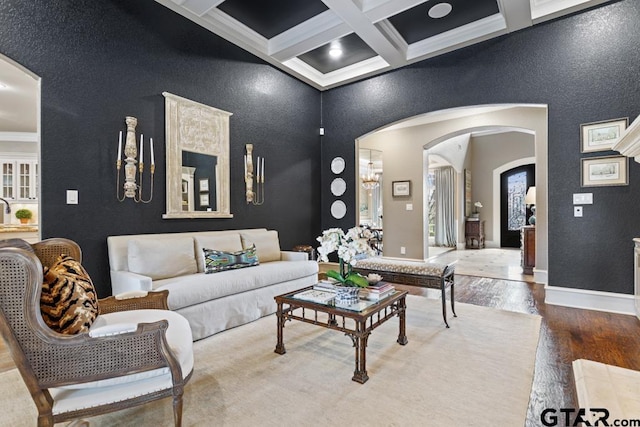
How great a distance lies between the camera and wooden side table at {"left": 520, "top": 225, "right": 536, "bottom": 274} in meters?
5.52

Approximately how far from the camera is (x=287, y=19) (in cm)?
407

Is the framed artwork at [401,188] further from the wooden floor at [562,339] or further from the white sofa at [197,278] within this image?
the white sofa at [197,278]

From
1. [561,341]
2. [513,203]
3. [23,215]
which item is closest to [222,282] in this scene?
[561,341]

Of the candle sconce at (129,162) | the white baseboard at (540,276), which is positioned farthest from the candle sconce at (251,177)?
the white baseboard at (540,276)

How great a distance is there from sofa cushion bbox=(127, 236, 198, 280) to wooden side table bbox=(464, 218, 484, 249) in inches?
327

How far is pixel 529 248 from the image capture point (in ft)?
18.3

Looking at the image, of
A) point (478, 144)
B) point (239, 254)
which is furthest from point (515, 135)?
point (239, 254)

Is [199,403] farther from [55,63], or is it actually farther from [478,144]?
[478,144]

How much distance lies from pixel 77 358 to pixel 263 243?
2.82 metres

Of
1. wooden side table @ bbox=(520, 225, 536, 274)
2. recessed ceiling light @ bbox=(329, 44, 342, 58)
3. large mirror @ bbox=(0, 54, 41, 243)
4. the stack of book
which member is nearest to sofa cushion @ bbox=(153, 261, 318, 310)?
the stack of book

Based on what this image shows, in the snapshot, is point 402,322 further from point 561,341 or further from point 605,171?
point 605,171

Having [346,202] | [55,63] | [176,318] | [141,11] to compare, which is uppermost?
[141,11]

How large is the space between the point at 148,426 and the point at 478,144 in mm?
10426

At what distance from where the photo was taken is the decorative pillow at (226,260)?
10.8ft
